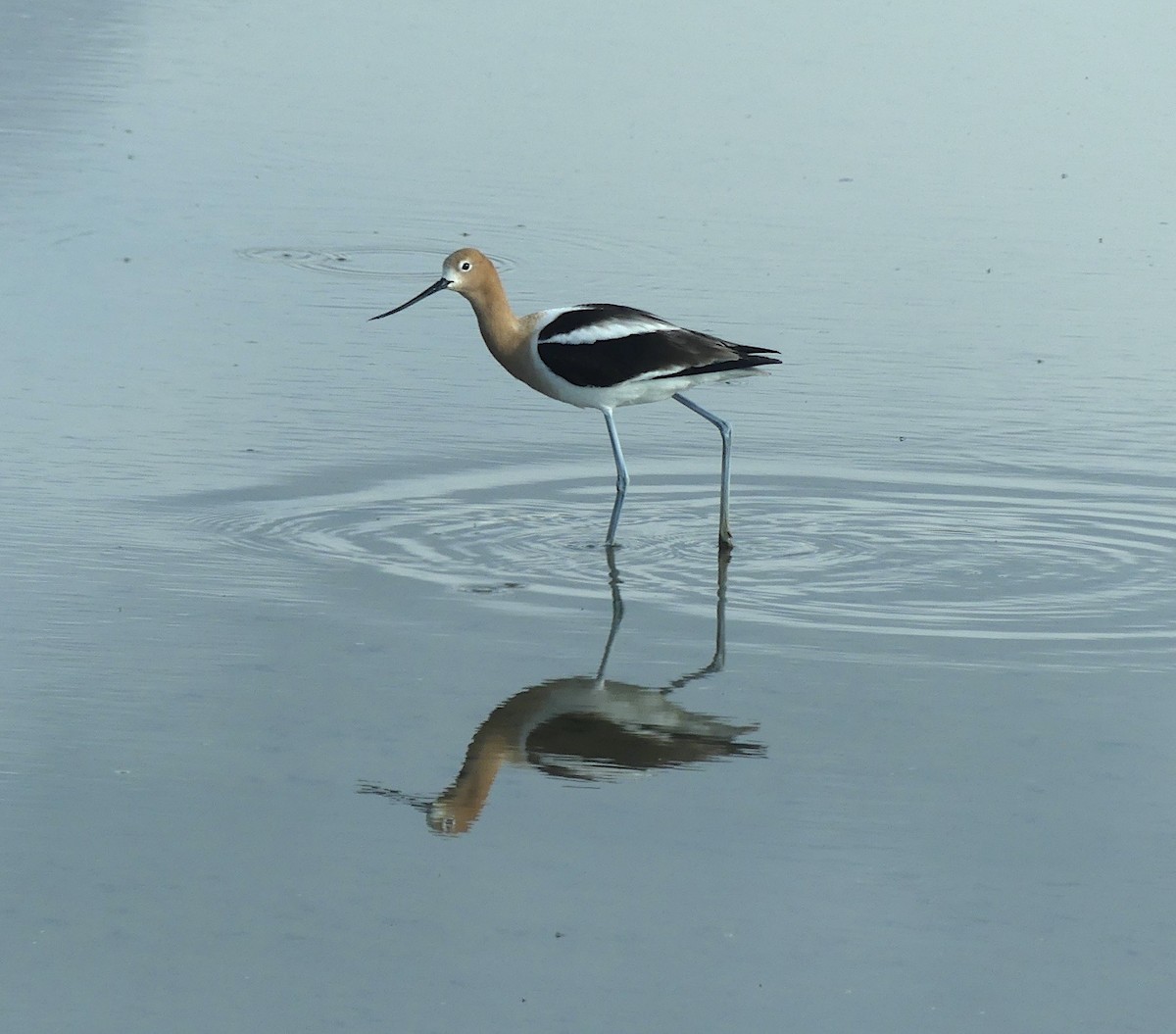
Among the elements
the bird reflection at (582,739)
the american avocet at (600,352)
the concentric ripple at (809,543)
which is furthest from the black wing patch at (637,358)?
the bird reflection at (582,739)

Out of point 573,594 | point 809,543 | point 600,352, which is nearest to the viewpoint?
point 573,594

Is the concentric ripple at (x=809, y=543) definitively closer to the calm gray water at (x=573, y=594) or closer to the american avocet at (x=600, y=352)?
the calm gray water at (x=573, y=594)

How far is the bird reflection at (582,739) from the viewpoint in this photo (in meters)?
6.27

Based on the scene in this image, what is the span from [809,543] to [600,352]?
1114 mm

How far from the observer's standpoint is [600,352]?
9.44 meters

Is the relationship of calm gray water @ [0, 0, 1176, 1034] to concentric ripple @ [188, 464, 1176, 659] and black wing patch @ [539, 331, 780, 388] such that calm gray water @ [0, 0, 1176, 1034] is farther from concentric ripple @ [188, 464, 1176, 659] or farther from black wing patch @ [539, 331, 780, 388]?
black wing patch @ [539, 331, 780, 388]

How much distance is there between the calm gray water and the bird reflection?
0.06ft

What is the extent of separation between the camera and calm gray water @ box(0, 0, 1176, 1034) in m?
5.37

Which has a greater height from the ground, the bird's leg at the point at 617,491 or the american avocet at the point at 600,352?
the american avocet at the point at 600,352

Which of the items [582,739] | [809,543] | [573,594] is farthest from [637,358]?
[582,739]

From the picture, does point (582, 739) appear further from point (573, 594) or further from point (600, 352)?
point (600, 352)

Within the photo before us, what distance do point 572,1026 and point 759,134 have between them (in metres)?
14.8

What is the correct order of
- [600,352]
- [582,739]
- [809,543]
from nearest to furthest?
1. [582,739]
2. [809,543]
3. [600,352]

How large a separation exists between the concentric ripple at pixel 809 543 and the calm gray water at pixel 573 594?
29 millimetres
